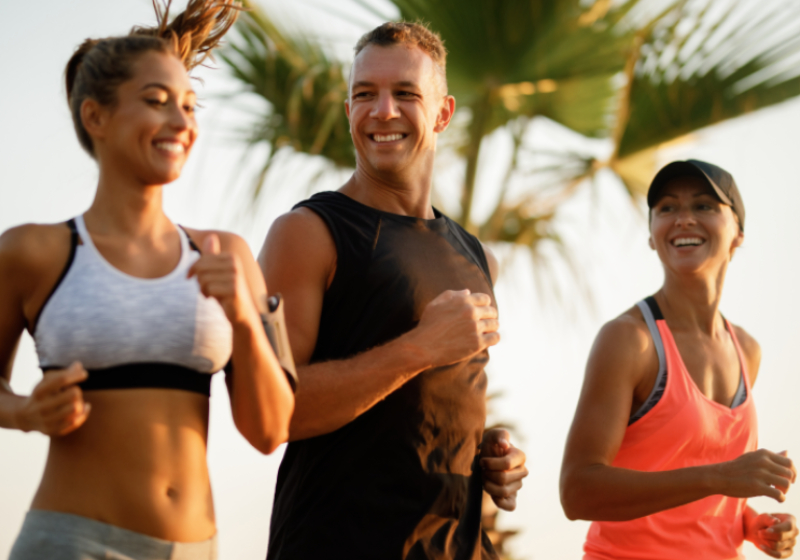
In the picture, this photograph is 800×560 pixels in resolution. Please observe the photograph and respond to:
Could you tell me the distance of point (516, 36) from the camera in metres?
3.62

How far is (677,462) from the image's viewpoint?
2.19 meters

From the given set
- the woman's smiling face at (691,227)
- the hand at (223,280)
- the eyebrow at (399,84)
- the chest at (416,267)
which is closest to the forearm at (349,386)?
the chest at (416,267)

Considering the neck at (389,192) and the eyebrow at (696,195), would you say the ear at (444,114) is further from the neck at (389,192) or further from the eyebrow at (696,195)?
the eyebrow at (696,195)

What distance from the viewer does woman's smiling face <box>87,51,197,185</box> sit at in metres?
1.40

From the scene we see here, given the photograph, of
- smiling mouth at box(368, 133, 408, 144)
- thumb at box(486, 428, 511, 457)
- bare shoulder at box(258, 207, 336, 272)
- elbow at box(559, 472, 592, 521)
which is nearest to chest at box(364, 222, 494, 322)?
bare shoulder at box(258, 207, 336, 272)

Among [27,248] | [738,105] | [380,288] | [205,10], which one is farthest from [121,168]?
[738,105]

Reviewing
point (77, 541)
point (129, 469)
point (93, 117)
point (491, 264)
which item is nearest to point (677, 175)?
point (491, 264)

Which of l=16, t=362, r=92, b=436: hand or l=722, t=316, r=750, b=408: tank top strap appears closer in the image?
l=16, t=362, r=92, b=436: hand

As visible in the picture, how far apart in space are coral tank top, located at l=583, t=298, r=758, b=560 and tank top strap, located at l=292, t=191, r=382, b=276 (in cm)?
94

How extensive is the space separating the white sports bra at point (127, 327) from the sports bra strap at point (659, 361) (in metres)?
1.25

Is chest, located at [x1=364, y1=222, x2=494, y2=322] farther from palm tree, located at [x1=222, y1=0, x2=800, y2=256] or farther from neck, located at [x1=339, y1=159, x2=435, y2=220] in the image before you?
palm tree, located at [x1=222, y1=0, x2=800, y2=256]

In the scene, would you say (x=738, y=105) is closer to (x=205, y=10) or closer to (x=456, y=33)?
(x=456, y=33)

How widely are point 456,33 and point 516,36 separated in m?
0.27

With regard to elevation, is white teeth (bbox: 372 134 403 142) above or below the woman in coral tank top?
above
